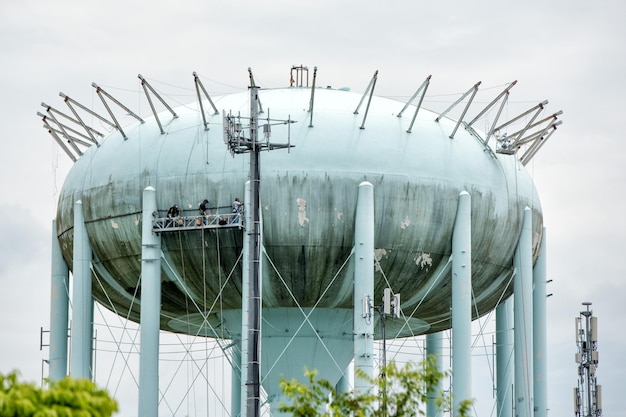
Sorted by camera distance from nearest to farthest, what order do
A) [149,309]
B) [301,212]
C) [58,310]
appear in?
[301,212] → [149,309] → [58,310]

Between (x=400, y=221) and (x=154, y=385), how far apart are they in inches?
351

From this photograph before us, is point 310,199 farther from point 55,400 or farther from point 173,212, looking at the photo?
point 55,400

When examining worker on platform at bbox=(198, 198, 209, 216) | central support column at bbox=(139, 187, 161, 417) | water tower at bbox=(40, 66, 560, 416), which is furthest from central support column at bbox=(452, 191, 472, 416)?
central support column at bbox=(139, 187, 161, 417)

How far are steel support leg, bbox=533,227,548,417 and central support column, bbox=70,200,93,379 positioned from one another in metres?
14.7

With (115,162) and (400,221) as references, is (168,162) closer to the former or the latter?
(115,162)

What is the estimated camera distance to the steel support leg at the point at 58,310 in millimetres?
53688

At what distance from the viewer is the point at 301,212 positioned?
48.0 meters

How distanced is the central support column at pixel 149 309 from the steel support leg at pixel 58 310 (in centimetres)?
547

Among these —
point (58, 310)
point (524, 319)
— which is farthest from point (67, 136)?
point (524, 319)

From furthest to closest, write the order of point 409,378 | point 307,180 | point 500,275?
point 500,275 → point 307,180 → point 409,378

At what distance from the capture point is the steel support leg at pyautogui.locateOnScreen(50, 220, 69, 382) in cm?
5369

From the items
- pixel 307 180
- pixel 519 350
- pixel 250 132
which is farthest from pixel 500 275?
pixel 250 132

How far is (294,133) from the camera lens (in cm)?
4884

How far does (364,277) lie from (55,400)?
76.5ft
